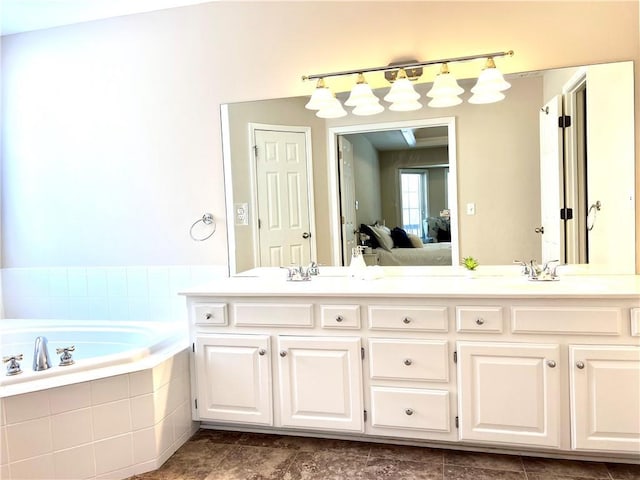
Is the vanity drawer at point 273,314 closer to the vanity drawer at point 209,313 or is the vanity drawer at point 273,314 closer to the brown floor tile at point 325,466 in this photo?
the vanity drawer at point 209,313

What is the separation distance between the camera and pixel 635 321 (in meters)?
1.74

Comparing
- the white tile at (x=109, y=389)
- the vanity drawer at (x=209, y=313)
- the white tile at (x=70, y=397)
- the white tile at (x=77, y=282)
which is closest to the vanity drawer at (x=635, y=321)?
the vanity drawer at (x=209, y=313)

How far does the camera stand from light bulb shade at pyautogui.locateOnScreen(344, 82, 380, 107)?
2371mm

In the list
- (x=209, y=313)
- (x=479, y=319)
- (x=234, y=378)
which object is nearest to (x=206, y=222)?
(x=209, y=313)

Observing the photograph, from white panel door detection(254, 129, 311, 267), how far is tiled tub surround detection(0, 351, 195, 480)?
34.4 inches

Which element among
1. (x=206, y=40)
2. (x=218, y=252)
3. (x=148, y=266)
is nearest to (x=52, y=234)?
(x=148, y=266)

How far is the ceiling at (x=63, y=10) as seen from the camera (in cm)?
262

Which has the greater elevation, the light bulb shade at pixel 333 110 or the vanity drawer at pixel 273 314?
the light bulb shade at pixel 333 110

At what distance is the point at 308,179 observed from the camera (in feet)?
8.34

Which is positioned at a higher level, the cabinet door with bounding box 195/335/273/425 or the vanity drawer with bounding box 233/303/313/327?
the vanity drawer with bounding box 233/303/313/327

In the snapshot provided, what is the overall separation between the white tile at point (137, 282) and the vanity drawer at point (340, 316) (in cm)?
140

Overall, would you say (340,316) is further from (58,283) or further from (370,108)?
(58,283)

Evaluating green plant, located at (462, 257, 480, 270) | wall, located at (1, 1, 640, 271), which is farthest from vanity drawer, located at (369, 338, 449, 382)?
wall, located at (1, 1, 640, 271)

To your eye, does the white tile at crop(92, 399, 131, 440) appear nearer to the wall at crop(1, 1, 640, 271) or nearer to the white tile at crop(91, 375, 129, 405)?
the white tile at crop(91, 375, 129, 405)
